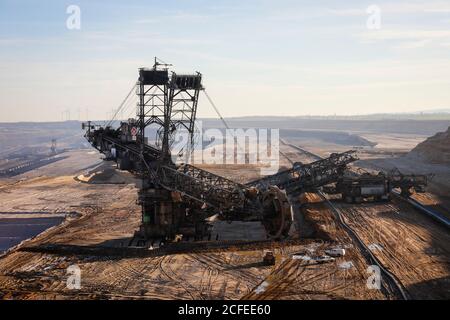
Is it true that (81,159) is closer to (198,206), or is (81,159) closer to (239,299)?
(198,206)

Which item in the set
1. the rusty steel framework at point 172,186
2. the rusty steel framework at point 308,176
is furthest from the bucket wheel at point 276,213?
the rusty steel framework at point 308,176

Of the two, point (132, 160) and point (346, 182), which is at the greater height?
point (132, 160)

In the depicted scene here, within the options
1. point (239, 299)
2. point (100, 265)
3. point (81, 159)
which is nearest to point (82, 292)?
point (100, 265)

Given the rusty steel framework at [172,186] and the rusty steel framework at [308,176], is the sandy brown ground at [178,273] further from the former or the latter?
the rusty steel framework at [308,176]

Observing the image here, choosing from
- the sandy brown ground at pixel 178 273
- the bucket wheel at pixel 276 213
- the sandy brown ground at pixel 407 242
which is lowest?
the sandy brown ground at pixel 178 273

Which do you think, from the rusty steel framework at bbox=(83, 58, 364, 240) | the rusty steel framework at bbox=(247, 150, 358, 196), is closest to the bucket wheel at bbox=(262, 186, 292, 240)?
the rusty steel framework at bbox=(83, 58, 364, 240)

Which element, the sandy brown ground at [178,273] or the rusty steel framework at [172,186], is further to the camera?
the rusty steel framework at [172,186]
